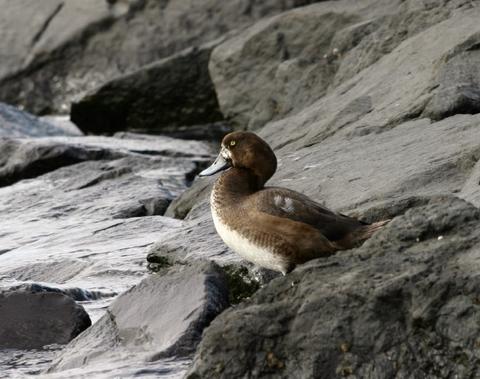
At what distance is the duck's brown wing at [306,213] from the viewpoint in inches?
191

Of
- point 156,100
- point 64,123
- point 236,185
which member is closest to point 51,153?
point 156,100

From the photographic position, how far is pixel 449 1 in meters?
9.22

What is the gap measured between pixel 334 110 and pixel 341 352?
4501 millimetres

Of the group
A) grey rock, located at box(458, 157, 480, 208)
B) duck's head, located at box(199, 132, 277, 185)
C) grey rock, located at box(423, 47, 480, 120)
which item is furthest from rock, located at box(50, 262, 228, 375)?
grey rock, located at box(423, 47, 480, 120)

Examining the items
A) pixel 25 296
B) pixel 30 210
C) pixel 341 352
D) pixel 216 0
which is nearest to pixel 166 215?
pixel 30 210

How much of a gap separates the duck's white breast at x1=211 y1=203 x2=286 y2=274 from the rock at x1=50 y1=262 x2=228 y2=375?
0.46 feet

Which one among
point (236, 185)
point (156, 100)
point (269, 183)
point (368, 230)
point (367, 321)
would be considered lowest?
point (156, 100)

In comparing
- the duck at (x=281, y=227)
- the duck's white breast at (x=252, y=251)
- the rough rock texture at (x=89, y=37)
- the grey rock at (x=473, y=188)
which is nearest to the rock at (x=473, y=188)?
the grey rock at (x=473, y=188)

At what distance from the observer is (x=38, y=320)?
5375 millimetres

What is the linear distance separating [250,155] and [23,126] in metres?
6.94

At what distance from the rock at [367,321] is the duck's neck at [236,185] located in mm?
1223

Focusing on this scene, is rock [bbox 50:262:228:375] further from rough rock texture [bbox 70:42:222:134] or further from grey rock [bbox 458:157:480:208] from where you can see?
rough rock texture [bbox 70:42:222:134]

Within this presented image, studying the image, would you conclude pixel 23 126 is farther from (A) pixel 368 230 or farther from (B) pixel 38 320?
(A) pixel 368 230

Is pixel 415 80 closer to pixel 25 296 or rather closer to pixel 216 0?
pixel 25 296
